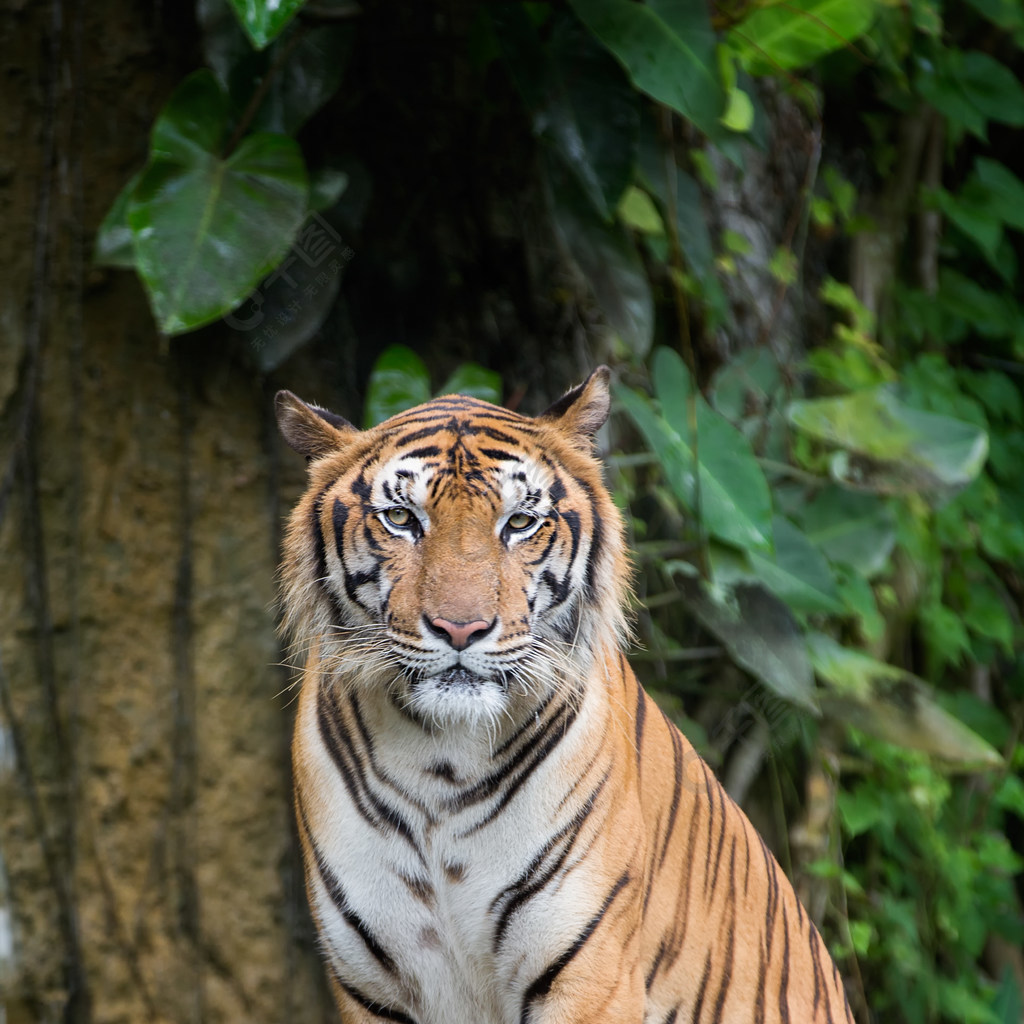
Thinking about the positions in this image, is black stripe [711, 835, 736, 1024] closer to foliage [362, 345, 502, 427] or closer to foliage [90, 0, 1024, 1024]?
foliage [90, 0, 1024, 1024]

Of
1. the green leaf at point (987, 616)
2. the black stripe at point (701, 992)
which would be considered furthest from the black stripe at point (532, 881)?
the green leaf at point (987, 616)

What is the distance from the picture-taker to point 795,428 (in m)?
3.67

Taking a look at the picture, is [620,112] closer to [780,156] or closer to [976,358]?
[780,156]

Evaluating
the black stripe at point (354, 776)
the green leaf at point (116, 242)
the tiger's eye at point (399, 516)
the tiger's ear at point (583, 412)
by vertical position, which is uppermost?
the tiger's ear at point (583, 412)

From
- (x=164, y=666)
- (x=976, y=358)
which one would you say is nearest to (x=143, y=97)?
(x=164, y=666)

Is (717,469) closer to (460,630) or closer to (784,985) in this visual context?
(784,985)

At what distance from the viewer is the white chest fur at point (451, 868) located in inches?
68.6

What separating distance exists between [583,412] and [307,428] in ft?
1.44

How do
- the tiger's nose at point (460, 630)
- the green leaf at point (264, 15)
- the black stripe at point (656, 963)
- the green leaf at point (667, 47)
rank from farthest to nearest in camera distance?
the green leaf at point (667, 47) < the green leaf at point (264, 15) < the black stripe at point (656, 963) < the tiger's nose at point (460, 630)

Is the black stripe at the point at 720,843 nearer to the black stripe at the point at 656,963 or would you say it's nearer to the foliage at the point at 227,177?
the black stripe at the point at 656,963

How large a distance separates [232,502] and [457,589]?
5.44ft

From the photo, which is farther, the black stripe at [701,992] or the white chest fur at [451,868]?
the black stripe at [701,992]

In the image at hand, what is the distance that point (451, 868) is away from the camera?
1.75 meters

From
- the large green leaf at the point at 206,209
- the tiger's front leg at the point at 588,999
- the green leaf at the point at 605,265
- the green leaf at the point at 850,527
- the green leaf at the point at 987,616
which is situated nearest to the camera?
the tiger's front leg at the point at 588,999
